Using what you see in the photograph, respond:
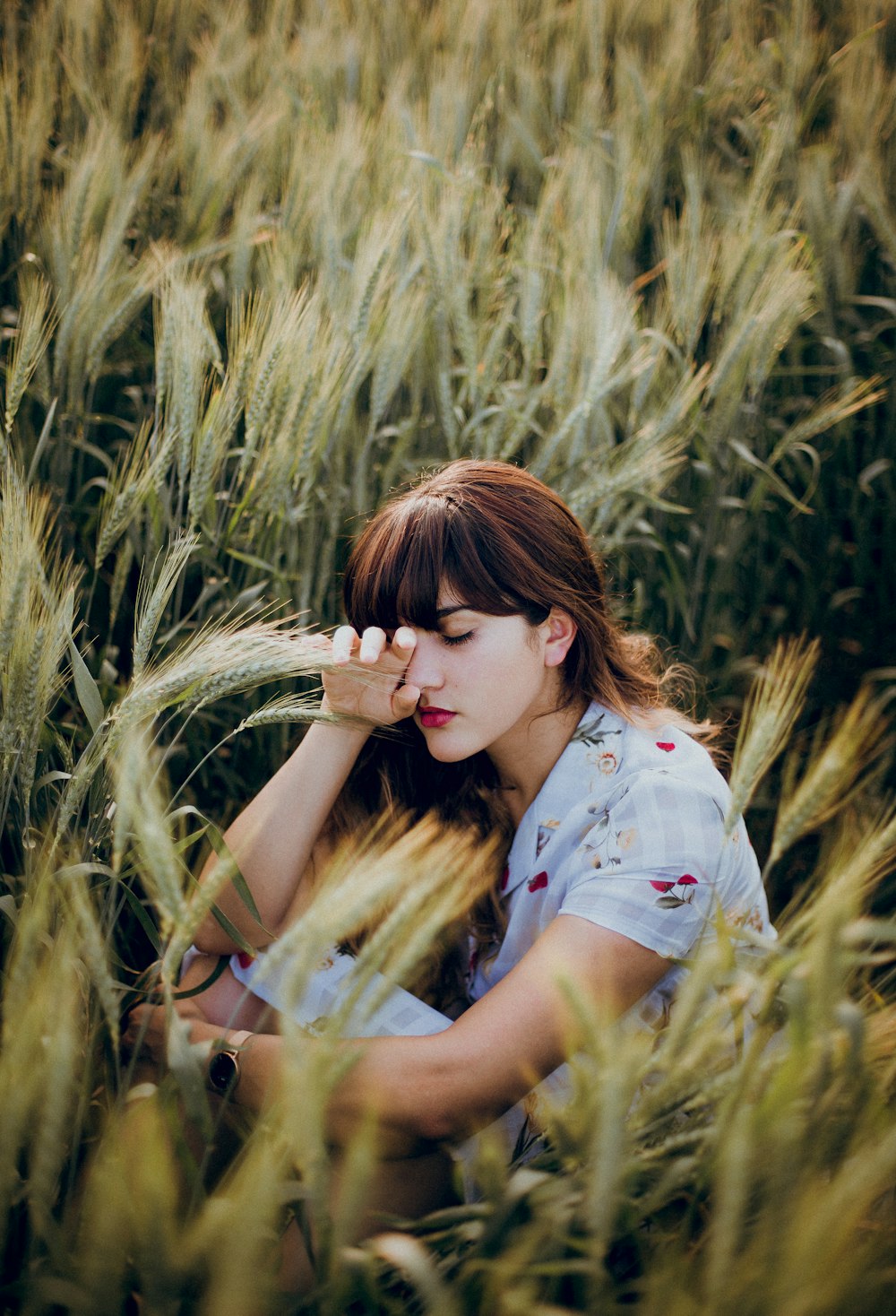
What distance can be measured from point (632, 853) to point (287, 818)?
47 centimetres

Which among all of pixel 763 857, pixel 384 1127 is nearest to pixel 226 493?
pixel 384 1127

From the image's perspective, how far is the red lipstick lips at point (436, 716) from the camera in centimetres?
121

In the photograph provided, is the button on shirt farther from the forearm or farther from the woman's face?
the forearm

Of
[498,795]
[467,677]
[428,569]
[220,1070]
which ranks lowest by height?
[220,1070]

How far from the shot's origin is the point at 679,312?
176cm

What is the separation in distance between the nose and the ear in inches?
6.6

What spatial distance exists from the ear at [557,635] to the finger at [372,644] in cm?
24

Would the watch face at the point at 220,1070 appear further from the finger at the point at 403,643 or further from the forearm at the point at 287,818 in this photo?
the finger at the point at 403,643

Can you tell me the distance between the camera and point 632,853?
1.10 m

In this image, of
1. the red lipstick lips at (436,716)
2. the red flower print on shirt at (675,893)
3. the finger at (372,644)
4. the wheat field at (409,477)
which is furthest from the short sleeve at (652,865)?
the finger at (372,644)

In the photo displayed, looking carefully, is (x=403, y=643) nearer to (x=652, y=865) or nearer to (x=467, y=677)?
(x=467, y=677)

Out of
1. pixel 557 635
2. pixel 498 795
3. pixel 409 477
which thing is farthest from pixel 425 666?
pixel 409 477

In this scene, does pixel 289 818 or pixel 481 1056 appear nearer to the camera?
pixel 481 1056

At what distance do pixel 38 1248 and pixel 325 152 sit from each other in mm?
2009
